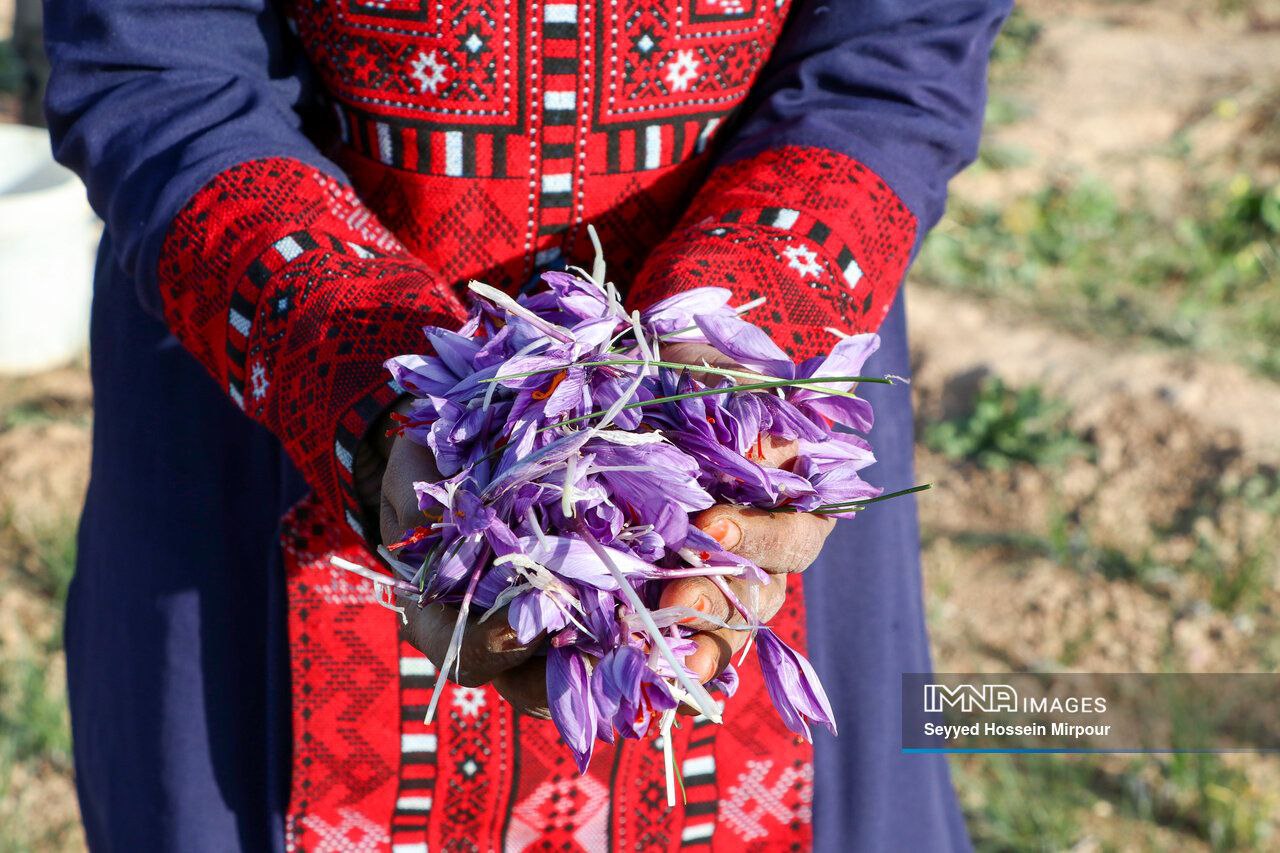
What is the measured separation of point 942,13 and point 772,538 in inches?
27.7

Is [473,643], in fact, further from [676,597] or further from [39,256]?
[39,256]

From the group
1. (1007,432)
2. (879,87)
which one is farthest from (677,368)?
(1007,432)

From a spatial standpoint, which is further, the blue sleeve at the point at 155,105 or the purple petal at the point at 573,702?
the blue sleeve at the point at 155,105

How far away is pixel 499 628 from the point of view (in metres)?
1.03

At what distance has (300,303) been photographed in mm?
1210

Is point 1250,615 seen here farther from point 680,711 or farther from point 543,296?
point 543,296

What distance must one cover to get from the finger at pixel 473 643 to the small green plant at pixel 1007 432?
2783mm

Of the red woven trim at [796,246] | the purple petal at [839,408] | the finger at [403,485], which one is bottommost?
the finger at [403,485]

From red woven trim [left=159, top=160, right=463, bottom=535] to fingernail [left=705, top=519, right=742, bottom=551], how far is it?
309 millimetres

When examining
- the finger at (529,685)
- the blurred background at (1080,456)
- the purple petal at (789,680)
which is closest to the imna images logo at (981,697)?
the blurred background at (1080,456)

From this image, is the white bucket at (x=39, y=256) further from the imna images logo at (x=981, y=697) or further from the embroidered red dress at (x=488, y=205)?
the imna images logo at (x=981, y=697)

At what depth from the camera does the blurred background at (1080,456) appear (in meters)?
2.76

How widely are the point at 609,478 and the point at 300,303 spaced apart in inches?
14.6

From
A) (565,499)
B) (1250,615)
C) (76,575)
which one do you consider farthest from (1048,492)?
(565,499)
